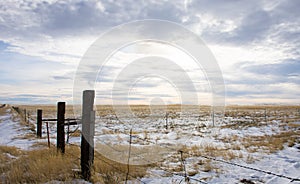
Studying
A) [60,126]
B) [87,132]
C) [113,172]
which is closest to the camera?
[87,132]

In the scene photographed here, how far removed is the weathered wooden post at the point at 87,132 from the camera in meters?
4.98

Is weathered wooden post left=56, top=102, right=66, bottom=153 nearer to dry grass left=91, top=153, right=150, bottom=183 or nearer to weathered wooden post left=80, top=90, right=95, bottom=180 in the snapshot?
Result: dry grass left=91, top=153, right=150, bottom=183

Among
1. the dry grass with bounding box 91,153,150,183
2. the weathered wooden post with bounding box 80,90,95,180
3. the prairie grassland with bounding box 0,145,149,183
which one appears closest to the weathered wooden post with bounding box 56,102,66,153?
the prairie grassland with bounding box 0,145,149,183

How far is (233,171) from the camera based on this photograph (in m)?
6.67

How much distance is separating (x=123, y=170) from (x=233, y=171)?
3075mm

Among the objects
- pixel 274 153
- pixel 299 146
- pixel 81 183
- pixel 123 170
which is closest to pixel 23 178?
pixel 81 183

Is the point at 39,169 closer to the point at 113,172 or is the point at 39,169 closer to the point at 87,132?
the point at 87,132

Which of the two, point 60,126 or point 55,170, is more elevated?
point 60,126

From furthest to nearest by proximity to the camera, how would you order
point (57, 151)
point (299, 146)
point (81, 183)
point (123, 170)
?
1. point (299, 146)
2. point (57, 151)
3. point (123, 170)
4. point (81, 183)

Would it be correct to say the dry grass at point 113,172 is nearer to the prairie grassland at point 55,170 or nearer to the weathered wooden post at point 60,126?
the prairie grassland at point 55,170

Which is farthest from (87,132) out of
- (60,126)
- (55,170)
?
(60,126)

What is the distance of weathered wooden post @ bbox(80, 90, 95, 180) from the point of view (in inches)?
196

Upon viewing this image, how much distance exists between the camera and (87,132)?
4.97 meters

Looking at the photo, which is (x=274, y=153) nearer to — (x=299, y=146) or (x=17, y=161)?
(x=299, y=146)
